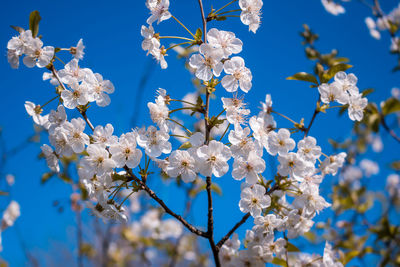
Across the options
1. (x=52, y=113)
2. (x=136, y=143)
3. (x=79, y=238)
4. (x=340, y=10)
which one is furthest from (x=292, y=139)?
(x=340, y=10)

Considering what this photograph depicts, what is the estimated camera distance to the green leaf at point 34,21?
1.65 m

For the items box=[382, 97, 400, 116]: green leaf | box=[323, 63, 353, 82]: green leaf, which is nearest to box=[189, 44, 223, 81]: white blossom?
box=[323, 63, 353, 82]: green leaf

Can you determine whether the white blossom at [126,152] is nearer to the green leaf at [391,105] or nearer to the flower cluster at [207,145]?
the flower cluster at [207,145]

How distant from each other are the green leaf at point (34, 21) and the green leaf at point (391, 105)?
104 inches

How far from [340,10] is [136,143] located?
5221 millimetres

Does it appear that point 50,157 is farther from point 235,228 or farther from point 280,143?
point 280,143

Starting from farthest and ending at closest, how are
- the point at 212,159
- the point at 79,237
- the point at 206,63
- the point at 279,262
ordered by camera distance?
the point at 79,237 < the point at 279,262 < the point at 206,63 < the point at 212,159

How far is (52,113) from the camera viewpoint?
5.28 ft

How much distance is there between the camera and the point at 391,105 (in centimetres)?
271

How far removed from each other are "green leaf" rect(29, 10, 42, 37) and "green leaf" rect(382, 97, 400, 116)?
8.66ft

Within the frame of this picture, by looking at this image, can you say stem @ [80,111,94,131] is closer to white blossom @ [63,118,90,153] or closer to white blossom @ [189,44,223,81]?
white blossom @ [63,118,90,153]

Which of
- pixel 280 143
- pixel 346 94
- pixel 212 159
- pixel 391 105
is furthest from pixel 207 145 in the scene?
pixel 391 105

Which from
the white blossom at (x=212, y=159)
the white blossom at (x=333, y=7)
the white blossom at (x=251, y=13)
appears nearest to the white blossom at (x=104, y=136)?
the white blossom at (x=212, y=159)

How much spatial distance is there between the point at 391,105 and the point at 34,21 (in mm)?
2684
